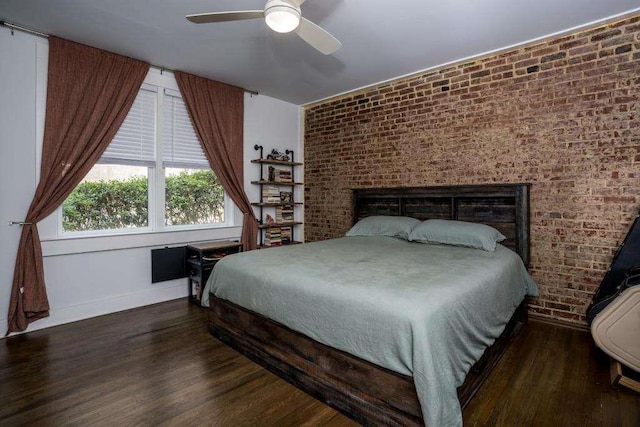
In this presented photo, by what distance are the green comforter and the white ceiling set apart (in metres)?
1.97

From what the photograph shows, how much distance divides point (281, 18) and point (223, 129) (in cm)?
251

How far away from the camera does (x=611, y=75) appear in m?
2.79

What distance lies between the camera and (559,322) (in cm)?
308

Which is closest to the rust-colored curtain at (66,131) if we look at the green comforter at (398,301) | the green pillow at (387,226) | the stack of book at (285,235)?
the green comforter at (398,301)

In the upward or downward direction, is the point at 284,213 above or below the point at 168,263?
above

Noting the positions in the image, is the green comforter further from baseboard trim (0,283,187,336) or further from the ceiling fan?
the ceiling fan

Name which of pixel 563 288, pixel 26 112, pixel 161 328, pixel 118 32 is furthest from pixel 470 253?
pixel 26 112

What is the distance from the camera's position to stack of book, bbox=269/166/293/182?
4.82m

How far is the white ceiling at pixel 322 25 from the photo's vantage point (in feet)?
8.41

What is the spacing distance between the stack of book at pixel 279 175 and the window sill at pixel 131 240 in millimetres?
916

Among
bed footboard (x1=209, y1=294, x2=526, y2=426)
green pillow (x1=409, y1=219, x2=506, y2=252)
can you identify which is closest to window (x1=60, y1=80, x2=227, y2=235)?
bed footboard (x1=209, y1=294, x2=526, y2=426)

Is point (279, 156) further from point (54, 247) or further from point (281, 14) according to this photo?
point (281, 14)

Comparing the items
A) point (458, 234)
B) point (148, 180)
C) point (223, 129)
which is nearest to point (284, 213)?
point (223, 129)

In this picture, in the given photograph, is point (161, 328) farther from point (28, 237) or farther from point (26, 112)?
point (26, 112)
